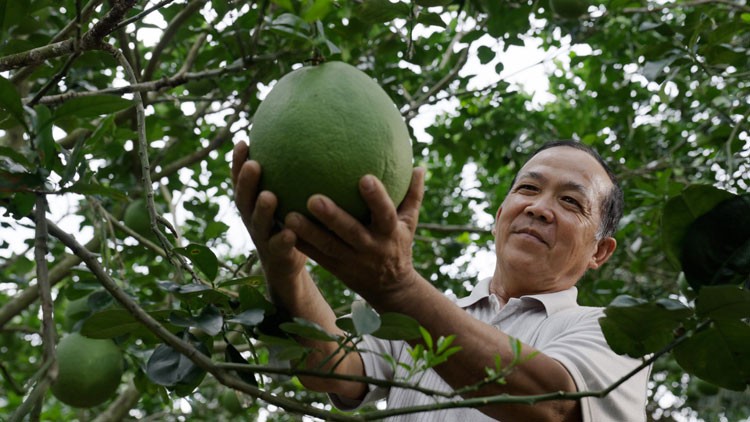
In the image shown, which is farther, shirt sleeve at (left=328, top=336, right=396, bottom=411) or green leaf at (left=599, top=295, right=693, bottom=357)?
shirt sleeve at (left=328, top=336, right=396, bottom=411)

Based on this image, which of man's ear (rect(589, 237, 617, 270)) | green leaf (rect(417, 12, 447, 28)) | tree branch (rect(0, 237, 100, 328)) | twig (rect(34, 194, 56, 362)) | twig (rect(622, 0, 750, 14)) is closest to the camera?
twig (rect(34, 194, 56, 362))

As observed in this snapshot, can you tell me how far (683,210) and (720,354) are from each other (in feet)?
0.83

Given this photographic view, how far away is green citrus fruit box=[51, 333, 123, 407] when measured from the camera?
2484 millimetres

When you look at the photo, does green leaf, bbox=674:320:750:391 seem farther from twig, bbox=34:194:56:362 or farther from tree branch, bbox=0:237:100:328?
tree branch, bbox=0:237:100:328

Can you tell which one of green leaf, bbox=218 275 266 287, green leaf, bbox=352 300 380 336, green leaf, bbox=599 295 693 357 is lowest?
green leaf, bbox=599 295 693 357

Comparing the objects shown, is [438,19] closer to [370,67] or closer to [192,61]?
[370,67]

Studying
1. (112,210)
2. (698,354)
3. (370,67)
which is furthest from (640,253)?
(698,354)

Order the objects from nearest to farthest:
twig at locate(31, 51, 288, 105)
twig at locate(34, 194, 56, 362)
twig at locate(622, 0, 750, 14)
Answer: twig at locate(34, 194, 56, 362) → twig at locate(31, 51, 288, 105) → twig at locate(622, 0, 750, 14)

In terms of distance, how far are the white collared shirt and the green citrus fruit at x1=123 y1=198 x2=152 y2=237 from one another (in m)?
1.40

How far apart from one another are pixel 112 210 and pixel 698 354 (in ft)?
9.99

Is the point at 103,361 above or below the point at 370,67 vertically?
below

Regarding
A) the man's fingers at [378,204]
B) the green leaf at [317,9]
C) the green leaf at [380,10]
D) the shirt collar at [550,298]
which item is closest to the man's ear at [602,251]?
the shirt collar at [550,298]

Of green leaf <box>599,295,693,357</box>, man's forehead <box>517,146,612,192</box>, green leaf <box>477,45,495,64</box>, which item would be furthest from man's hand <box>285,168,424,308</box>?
green leaf <box>477,45,495,64</box>

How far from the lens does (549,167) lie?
92.7 inches
